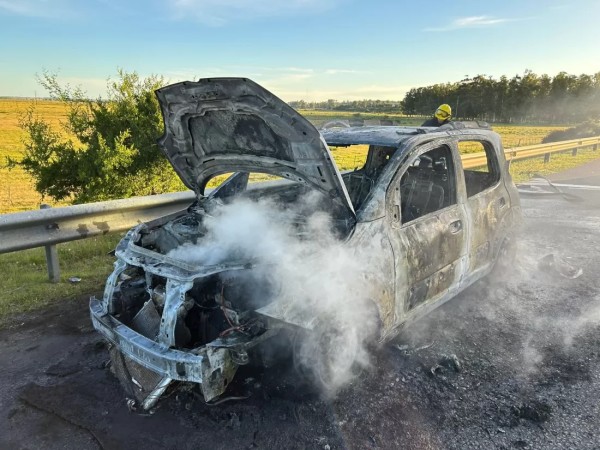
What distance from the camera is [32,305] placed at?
14.5 feet

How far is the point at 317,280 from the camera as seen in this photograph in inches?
115

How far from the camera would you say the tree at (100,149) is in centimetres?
778

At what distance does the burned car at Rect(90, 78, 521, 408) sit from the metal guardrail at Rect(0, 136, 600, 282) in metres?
1.44

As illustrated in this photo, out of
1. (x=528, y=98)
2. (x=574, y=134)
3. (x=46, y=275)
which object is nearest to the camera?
(x=46, y=275)

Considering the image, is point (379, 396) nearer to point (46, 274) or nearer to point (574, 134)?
point (46, 274)

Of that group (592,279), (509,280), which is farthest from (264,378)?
(592,279)

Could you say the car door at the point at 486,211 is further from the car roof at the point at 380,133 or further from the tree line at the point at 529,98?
the tree line at the point at 529,98

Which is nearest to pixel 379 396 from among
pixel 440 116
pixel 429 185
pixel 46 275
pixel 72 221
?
pixel 429 185

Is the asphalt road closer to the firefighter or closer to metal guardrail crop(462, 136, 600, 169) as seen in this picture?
the firefighter

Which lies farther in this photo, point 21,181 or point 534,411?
point 21,181

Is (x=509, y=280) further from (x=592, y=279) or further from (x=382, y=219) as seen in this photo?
(x=382, y=219)

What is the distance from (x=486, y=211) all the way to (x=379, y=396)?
2426mm

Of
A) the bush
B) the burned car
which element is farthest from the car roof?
the bush

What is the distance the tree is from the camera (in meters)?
7.78
